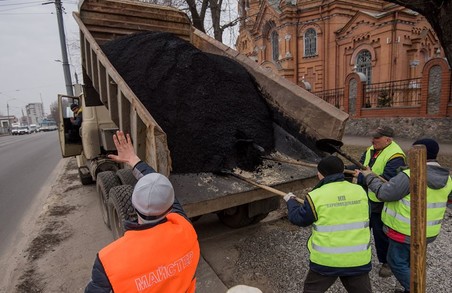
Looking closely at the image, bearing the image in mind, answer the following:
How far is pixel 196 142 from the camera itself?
3.48 meters

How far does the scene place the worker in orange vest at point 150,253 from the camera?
1280mm

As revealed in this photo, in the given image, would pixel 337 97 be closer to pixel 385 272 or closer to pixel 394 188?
pixel 385 272

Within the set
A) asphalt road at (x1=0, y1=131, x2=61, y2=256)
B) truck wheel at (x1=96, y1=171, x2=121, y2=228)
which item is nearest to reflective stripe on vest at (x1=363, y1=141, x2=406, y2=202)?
truck wheel at (x1=96, y1=171, x2=121, y2=228)

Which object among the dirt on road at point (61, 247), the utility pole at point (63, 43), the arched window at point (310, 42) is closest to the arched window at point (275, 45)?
the arched window at point (310, 42)

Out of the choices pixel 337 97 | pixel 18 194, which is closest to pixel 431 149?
pixel 18 194

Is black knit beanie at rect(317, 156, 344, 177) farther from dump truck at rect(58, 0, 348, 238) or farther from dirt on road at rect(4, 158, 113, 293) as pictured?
dirt on road at rect(4, 158, 113, 293)

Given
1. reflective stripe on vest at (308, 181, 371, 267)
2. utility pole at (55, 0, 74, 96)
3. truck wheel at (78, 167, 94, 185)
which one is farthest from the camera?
utility pole at (55, 0, 74, 96)

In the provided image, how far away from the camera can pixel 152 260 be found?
134 cm

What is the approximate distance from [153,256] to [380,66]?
21.4 meters

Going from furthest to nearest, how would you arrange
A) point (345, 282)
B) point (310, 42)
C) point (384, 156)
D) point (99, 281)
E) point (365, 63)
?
1. point (310, 42)
2. point (365, 63)
3. point (384, 156)
4. point (345, 282)
5. point (99, 281)

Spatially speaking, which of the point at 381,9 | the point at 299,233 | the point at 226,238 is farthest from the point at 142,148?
the point at 381,9

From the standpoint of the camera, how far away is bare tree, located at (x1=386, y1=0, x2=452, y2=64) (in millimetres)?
5723

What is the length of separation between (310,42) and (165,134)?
2396 centimetres

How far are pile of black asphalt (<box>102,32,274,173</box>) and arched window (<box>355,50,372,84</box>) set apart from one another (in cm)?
1889
